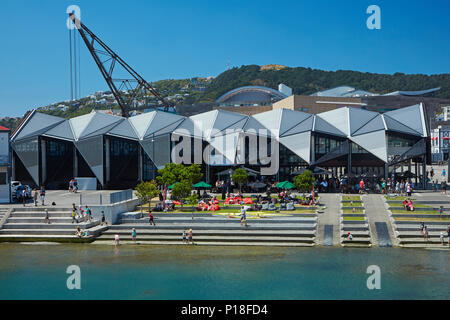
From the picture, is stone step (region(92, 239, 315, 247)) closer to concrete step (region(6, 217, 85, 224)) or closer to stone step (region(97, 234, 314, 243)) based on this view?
stone step (region(97, 234, 314, 243))

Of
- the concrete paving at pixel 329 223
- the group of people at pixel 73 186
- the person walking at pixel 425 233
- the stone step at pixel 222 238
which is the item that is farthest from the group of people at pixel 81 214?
the person walking at pixel 425 233

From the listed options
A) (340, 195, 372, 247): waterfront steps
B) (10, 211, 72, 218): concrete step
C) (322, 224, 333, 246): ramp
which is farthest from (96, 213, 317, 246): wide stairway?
(10, 211, 72, 218): concrete step

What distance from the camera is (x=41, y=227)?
30172mm

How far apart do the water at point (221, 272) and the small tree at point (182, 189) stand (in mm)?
6569

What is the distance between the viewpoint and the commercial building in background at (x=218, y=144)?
44.8 m

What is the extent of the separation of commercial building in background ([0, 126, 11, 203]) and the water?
10.2m

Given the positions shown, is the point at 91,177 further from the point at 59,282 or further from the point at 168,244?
the point at 59,282

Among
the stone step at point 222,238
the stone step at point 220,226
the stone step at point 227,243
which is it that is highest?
the stone step at point 220,226

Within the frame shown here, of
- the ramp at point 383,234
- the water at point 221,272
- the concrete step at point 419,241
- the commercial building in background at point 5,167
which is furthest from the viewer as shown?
the commercial building in background at point 5,167

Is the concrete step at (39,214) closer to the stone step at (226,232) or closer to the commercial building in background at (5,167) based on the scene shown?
the stone step at (226,232)

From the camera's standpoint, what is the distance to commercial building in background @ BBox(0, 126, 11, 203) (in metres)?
35.7

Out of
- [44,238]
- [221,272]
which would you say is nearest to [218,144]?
[44,238]

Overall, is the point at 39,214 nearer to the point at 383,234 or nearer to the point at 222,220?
the point at 222,220

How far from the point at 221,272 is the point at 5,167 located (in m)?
23.6
